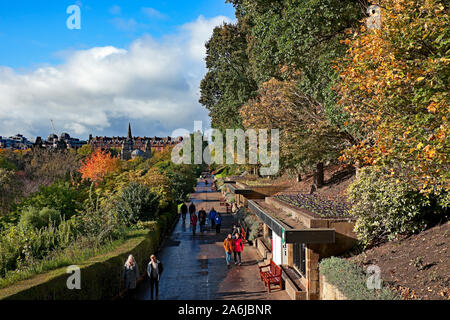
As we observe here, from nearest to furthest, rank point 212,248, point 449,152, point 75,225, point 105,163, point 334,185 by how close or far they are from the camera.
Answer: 1. point 449,152
2. point 75,225
3. point 212,248
4. point 334,185
5. point 105,163

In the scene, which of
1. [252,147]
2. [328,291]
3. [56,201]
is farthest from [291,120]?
[56,201]

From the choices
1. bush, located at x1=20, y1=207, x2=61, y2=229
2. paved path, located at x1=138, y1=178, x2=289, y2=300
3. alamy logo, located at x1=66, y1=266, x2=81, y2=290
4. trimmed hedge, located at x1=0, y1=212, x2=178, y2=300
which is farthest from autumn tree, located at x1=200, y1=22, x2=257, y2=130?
alamy logo, located at x1=66, y1=266, x2=81, y2=290

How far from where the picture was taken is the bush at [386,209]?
9625 millimetres

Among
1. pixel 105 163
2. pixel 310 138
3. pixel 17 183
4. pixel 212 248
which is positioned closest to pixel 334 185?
pixel 310 138

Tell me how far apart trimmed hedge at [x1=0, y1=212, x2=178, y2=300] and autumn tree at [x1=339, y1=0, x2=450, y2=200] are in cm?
751

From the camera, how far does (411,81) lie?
23.2 feet

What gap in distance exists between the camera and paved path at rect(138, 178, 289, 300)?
449 inches

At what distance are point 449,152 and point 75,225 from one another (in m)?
13.4

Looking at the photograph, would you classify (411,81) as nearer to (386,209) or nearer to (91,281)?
(386,209)

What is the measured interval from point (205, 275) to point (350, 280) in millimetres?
6815

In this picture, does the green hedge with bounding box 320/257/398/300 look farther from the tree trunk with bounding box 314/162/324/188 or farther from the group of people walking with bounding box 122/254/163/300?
the tree trunk with bounding box 314/162/324/188

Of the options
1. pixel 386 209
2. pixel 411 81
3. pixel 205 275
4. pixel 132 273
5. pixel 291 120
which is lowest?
pixel 205 275
